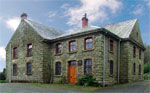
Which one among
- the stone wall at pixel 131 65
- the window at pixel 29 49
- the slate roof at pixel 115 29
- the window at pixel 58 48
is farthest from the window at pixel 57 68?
the stone wall at pixel 131 65

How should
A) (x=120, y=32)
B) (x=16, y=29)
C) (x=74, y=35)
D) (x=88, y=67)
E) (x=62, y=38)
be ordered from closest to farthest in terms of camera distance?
(x=88, y=67) → (x=74, y=35) → (x=62, y=38) → (x=120, y=32) → (x=16, y=29)

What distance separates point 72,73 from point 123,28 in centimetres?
970

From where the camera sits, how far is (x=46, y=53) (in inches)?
792

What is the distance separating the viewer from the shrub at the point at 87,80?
1545cm

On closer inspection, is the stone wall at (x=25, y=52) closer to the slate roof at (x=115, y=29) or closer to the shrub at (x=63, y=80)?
the slate roof at (x=115, y=29)

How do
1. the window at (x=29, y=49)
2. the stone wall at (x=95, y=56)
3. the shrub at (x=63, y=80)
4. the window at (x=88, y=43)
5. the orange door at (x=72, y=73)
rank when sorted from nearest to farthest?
the stone wall at (x=95, y=56) < the window at (x=88, y=43) < the orange door at (x=72, y=73) < the shrub at (x=63, y=80) < the window at (x=29, y=49)

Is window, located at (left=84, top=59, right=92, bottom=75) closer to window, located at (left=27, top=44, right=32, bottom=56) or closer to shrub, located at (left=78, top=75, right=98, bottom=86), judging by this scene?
shrub, located at (left=78, top=75, right=98, bottom=86)

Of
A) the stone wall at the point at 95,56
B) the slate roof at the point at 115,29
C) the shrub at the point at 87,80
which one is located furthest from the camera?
the slate roof at the point at 115,29

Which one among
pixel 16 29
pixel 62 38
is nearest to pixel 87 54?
pixel 62 38

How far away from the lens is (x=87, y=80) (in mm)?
15758

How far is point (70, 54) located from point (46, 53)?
3534 mm

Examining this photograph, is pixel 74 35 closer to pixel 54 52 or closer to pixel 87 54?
pixel 87 54

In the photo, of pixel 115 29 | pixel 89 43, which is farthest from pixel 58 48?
pixel 115 29

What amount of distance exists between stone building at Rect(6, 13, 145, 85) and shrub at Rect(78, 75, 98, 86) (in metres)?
0.41
